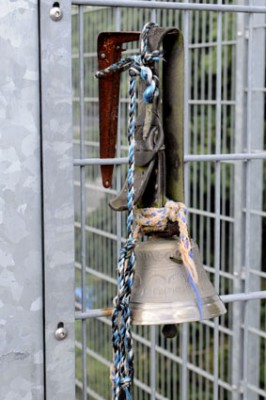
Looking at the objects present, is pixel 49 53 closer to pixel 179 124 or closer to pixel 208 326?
pixel 179 124

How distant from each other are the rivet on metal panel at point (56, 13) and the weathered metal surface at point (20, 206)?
0.02 m

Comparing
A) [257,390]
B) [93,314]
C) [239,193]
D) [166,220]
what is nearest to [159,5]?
[166,220]

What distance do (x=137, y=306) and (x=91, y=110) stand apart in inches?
86.7

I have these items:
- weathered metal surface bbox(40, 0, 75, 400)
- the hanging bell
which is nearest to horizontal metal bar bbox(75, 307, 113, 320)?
weathered metal surface bbox(40, 0, 75, 400)

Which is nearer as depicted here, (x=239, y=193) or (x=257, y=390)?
(x=257, y=390)

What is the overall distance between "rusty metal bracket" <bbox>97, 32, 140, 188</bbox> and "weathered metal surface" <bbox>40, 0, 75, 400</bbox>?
11 centimetres

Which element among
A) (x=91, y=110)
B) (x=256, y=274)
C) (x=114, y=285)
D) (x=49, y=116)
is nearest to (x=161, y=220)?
(x=49, y=116)

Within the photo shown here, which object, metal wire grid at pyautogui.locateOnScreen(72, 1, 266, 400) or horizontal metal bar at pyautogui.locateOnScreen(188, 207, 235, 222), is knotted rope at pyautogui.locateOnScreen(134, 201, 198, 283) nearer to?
metal wire grid at pyautogui.locateOnScreen(72, 1, 266, 400)

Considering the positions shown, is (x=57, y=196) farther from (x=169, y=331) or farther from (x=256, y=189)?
(x=256, y=189)

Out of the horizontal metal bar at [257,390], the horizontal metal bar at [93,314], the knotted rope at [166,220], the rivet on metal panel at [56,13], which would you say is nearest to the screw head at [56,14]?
the rivet on metal panel at [56,13]

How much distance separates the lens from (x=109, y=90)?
125 centimetres

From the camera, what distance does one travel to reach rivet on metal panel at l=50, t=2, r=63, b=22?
3.71ft

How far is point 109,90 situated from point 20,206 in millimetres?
240

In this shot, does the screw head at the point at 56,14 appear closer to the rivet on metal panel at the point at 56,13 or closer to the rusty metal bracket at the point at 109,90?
the rivet on metal panel at the point at 56,13
